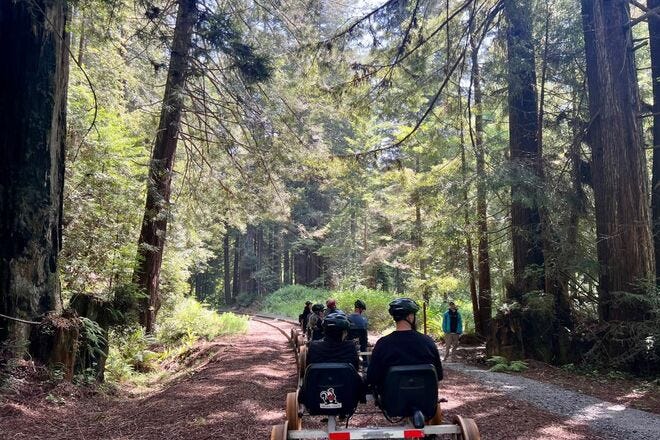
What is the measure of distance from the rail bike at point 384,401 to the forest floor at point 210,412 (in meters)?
1.06

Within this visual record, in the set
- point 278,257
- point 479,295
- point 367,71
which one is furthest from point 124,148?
point 278,257

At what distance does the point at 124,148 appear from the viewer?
13484mm

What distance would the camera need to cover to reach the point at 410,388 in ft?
12.9

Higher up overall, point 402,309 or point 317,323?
point 402,309

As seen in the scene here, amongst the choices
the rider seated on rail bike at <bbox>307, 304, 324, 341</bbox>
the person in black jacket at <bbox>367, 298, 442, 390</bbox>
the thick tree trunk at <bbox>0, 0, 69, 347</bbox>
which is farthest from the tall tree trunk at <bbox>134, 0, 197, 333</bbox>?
the person in black jacket at <bbox>367, 298, 442, 390</bbox>

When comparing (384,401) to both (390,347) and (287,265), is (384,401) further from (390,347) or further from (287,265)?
(287,265)

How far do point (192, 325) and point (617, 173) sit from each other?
14745mm

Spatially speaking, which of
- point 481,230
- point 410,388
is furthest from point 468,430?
point 481,230

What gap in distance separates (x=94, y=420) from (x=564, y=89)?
16.6 m

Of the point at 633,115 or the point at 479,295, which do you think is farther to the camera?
the point at 479,295

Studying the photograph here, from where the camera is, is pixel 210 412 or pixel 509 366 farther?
pixel 509 366

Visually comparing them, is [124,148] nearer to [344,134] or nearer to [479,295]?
[479,295]

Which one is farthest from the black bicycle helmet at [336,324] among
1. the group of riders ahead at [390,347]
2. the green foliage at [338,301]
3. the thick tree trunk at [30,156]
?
the green foliage at [338,301]

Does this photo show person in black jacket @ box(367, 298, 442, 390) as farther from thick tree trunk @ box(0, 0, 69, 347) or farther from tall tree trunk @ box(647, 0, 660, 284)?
tall tree trunk @ box(647, 0, 660, 284)
